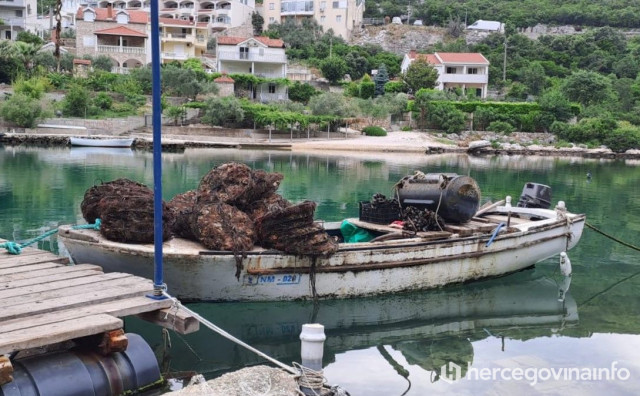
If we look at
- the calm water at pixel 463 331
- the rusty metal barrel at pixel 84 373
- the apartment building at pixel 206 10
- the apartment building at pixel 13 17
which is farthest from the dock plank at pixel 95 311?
the apartment building at pixel 206 10

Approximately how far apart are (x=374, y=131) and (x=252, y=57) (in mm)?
18228

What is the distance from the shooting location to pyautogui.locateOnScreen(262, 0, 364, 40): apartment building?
94875 mm

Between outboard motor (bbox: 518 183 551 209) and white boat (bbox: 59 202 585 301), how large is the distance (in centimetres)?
238

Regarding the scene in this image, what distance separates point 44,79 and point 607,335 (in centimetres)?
5294

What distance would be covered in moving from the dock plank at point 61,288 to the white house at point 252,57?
63646 mm

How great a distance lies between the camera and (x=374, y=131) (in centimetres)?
5962

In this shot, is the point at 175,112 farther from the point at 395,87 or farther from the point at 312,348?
the point at 312,348

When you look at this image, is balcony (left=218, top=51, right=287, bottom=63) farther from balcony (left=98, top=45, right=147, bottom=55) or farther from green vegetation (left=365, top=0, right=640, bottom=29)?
green vegetation (left=365, top=0, right=640, bottom=29)

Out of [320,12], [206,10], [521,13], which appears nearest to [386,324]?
[206,10]

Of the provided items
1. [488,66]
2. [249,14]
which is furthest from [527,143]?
[249,14]

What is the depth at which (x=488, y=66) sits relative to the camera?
253 ft

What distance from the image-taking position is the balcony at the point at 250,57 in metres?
70.4

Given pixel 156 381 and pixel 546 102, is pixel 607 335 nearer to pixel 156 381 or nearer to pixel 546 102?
pixel 156 381

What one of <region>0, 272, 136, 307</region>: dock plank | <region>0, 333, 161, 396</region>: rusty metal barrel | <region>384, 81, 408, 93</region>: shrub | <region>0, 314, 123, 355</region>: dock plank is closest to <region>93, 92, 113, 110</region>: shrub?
<region>384, 81, 408, 93</region>: shrub
